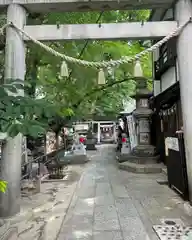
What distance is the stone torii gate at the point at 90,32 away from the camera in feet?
15.3

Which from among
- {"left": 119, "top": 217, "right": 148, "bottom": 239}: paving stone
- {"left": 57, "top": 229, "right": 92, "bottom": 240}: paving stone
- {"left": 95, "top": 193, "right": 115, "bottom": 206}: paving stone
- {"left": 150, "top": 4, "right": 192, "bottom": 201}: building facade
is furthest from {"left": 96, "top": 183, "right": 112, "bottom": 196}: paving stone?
{"left": 57, "top": 229, "right": 92, "bottom": 240}: paving stone

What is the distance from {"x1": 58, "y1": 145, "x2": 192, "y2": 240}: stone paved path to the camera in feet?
12.1

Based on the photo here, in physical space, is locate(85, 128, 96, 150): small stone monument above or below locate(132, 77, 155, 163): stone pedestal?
below

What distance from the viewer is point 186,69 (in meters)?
4.71

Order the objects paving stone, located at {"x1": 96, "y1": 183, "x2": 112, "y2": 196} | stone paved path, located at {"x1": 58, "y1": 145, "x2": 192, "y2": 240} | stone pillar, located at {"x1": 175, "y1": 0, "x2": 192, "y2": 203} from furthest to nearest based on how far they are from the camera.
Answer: paving stone, located at {"x1": 96, "y1": 183, "x2": 112, "y2": 196} → stone pillar, located at {"x1": 175, "y1": 0, "x2": 192, "y2": 203} → stone paved path, located at {"x1": 58, "y1": 145, "x2": 192, "y2": 240}

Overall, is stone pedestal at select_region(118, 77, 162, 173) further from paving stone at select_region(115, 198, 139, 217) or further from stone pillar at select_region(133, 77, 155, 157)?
paving stone at select_region(115, 198, 139, 217)

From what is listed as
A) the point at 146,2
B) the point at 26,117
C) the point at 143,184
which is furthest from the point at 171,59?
the point at 26,117

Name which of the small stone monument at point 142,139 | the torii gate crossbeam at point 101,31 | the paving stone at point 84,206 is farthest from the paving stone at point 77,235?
the small stone monument at point 142,139

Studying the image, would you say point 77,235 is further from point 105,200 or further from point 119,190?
point 119,190

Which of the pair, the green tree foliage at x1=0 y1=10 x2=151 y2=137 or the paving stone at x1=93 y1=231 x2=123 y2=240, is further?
the paving stone at x1=93 y1=231 x2=123 y2=240

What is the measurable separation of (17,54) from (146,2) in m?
3.08

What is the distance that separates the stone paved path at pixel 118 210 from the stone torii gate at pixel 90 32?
1.06 metres

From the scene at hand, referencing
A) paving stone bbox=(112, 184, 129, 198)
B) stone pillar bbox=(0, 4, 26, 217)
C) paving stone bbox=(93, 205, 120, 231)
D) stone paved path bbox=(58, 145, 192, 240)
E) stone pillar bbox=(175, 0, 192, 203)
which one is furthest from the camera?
paving stone bbox=(112, 184, 129, 198)

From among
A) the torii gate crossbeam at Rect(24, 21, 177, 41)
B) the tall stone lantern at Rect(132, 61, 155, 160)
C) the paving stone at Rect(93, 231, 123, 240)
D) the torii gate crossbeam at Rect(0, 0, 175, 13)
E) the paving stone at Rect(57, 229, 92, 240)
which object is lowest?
the paving stone at Rect(93, 231, 123, 240)
